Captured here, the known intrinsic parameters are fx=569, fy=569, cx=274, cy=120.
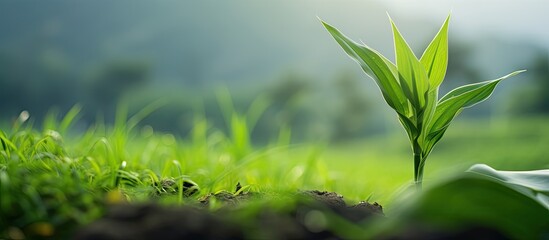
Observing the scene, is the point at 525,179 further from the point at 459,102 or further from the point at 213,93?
the point at 213,93

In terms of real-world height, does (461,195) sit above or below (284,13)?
below

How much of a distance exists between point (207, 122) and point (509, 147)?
38.7 feet

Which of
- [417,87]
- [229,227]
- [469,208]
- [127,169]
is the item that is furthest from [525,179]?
[127,169]

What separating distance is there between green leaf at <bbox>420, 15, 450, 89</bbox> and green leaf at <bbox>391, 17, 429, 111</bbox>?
12 centimetres

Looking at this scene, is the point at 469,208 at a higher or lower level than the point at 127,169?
higher

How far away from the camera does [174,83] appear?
4309 centimetres

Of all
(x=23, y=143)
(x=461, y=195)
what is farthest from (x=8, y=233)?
(x=461, y=195)

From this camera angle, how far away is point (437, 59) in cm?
204

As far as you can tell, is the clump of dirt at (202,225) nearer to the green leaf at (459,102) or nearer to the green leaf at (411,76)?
the green leaf at (411,76)

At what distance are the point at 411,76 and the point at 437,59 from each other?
0.65 feet

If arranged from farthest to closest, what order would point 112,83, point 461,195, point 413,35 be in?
point 413,35 → point 112,83 → point 461,195

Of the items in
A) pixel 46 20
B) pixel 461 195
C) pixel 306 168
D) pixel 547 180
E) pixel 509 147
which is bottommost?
pixel 509 147

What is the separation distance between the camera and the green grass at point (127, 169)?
1239mm

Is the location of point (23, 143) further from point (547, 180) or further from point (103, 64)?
point (103, 64)
